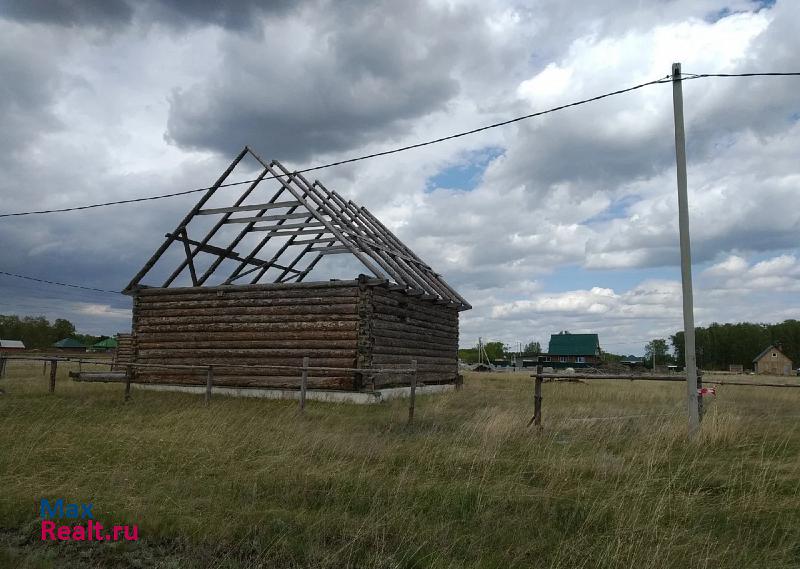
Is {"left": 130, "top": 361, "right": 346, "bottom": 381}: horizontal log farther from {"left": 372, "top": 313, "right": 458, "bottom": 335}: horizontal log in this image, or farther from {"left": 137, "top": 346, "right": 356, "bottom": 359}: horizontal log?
{"left": 372, "top": 313, "right": 458, "bottom": 335}: horizontal log

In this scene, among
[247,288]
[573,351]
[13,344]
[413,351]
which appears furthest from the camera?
[13,344]

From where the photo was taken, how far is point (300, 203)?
57.9 feet

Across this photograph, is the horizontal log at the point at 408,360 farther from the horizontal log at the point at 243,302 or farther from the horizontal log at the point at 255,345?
the horizontal log at the point at 243,302

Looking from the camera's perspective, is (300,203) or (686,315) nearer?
(686,315)

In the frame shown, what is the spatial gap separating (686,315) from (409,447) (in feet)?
17.3

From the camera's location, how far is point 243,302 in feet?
59.0

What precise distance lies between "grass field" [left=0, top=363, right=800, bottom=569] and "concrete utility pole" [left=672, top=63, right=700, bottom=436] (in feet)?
1.61

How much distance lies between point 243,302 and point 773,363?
84850 millimetres

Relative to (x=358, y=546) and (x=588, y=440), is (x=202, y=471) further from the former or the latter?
(x=588, y=440)

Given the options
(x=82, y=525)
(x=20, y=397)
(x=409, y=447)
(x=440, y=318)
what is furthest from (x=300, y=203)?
(x=82, y=525)

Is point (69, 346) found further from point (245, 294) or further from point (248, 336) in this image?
point (248, 336)

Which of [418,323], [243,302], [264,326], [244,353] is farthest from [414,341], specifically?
[243,302]

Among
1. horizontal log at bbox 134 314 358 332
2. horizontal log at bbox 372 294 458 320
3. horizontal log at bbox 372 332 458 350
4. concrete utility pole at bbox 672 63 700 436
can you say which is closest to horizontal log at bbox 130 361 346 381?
horizontal log at bbox 134 314 358 332

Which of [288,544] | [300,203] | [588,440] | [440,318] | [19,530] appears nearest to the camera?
[288,544]
